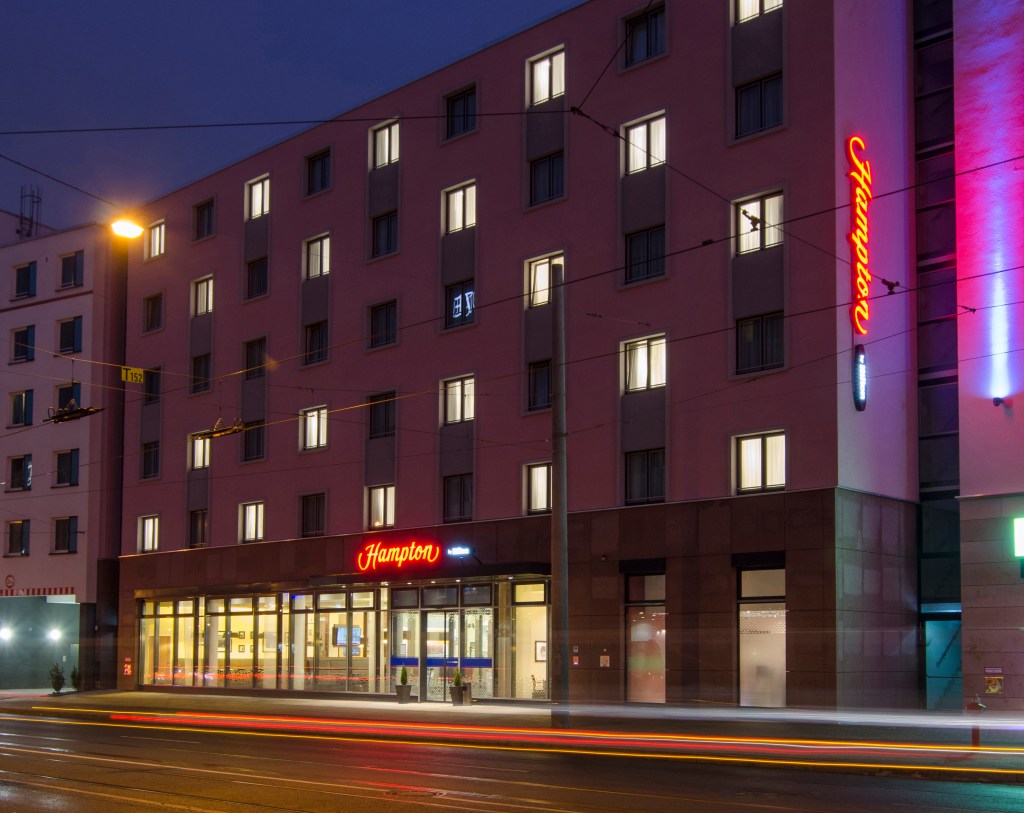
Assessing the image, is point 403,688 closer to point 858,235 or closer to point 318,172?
point 318,172

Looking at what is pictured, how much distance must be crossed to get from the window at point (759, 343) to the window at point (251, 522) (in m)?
20.3

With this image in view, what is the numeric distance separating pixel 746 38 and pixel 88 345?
31.2 metres

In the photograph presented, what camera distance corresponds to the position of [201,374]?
4941cm

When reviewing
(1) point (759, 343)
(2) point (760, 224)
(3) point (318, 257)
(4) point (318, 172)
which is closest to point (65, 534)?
(3) point (318, 257)

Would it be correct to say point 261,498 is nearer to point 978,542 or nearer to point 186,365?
point 186,365

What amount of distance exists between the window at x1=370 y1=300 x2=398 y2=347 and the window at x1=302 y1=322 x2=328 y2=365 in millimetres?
2395

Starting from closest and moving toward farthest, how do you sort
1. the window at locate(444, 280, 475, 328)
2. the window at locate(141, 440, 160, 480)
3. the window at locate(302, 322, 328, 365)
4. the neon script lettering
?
1. the neon script lettering
2. the window at locate(444, 280, 475, 328)
3. the window at locate(302, 322, 328, 365)
4. the window at locate(141, 440, 160, 480)

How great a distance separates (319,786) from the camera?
1794 centimetres

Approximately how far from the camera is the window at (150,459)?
51000 millimetres

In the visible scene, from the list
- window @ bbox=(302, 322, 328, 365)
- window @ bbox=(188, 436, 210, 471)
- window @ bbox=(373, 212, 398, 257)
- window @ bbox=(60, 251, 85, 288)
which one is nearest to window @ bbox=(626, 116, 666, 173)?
window @ bbox=(373, 212, 398, 257)

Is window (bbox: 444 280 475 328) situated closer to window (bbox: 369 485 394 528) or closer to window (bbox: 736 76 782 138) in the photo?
window (bbox: 369 485 394 528)

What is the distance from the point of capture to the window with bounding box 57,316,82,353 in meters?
53.8

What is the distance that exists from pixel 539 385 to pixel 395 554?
22.8 feet

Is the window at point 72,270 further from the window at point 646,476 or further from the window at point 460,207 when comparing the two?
the window at point 646,476
